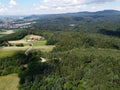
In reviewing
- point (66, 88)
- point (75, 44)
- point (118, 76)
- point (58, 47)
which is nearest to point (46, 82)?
point (66, 88)

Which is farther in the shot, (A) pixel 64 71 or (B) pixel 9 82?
(A) pixel 64 71

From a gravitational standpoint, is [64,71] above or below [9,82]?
above

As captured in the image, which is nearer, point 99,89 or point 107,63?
point 99,89

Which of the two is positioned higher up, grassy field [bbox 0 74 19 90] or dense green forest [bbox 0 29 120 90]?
dense green forest [bbox 0 29 120 90]

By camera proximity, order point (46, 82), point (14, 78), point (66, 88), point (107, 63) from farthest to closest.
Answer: point (107, 63) < point (14, 78) < point (46, 82) < point (66, 88)

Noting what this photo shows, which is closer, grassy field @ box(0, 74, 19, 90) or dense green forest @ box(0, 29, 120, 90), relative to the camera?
dense green forest @ box(0, 29, 120, 90)

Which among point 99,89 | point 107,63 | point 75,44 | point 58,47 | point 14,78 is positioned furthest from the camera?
point 75,44

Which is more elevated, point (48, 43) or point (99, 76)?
point (99, 76)

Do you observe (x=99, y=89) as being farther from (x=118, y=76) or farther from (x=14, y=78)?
(x=14, y=78)
